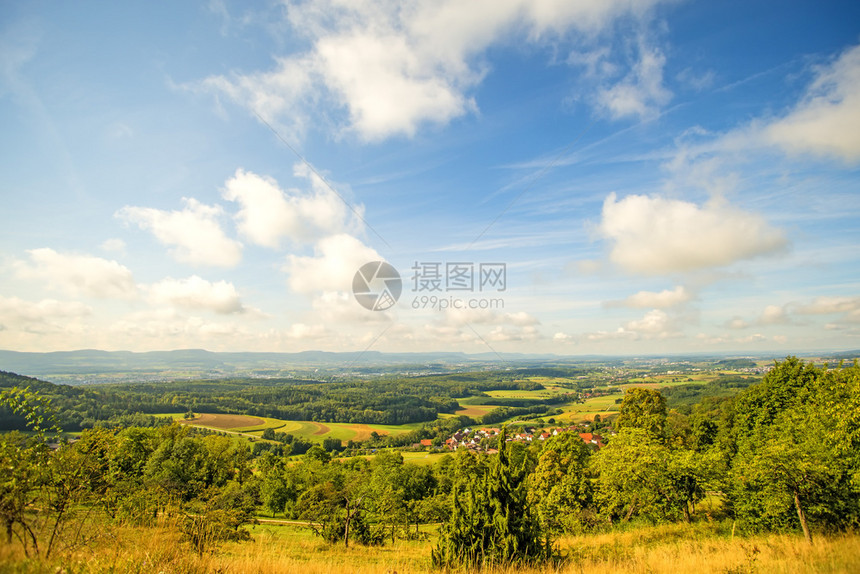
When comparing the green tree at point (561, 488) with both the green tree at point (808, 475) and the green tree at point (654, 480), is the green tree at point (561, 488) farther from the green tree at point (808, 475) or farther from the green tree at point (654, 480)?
the green tree at point (808, 475)

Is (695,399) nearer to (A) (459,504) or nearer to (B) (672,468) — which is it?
(B) (672,468)

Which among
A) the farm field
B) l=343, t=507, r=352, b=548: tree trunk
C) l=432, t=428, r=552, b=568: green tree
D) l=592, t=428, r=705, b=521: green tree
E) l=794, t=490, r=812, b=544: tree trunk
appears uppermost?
l=432, t=428, r=552, b=568: green tree

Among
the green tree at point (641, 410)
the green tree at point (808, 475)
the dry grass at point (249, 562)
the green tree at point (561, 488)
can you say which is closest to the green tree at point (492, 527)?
the dry grass at point (249, 562)

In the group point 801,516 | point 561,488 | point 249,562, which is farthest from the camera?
point 561,488

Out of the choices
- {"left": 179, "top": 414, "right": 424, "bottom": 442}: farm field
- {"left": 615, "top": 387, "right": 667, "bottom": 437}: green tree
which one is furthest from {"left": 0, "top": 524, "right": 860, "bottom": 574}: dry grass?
{"left": 179, "top": 414, "right": 424, "bottom": 442}: farm field

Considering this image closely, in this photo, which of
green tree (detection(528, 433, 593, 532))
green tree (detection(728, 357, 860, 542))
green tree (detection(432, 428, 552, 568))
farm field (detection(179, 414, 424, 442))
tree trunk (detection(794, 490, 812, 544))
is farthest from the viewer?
farm field (detection(179, 414, 424, 442))

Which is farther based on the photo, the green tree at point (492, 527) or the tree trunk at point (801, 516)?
the tree trunk at point (801, 516)

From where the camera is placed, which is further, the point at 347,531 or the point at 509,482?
the point at 347,531

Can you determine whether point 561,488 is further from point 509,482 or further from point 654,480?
point 509,482

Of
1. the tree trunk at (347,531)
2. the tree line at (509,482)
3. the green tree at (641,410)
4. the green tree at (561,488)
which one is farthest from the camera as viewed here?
the green tree at (641,410)

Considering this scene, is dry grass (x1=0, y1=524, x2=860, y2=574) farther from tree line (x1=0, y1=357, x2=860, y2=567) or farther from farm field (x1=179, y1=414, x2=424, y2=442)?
farm field (x1=179, y1=414, x2=424, y2=442)

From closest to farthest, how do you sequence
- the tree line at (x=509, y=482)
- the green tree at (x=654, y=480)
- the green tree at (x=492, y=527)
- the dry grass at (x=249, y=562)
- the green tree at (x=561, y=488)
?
the dry grass at (x=249, y=562) → the tree line at (x=509, y=482) → the green tree at (x=492, y=527) → the green tree at (x=654, y=480) → the green tree at (x=561, y=488)

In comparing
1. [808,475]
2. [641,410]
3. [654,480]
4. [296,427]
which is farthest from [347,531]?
[296,427]

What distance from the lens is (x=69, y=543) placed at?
13.8 ft
